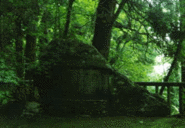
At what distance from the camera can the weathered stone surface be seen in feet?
18.2

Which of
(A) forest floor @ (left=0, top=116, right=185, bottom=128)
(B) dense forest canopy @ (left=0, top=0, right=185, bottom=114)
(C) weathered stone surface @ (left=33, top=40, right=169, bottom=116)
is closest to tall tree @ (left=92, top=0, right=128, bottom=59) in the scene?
(B) dense forest canopy @ (left=0, top=0, right=185, bottom=114)

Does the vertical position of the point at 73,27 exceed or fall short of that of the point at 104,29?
it exceeds it

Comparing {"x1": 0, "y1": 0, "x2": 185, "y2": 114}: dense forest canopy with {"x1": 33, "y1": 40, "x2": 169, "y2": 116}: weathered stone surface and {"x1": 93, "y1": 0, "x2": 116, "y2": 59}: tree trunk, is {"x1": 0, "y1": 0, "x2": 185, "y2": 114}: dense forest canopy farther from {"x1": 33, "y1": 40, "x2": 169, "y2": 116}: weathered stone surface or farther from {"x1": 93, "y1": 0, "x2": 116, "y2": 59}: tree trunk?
{"x1": 33, "y1": 40, "x2": 169, "y2": 116}: weathered stone surface

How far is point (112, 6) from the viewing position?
873 centimetres

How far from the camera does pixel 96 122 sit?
16.0 feet

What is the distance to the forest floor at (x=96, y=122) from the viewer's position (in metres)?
4.40

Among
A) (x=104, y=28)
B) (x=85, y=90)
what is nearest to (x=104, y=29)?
(x=104, y=28)

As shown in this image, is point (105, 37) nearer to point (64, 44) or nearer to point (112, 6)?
point (112, 6)

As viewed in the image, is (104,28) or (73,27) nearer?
(104,28)

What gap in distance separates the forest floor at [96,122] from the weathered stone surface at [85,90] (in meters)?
0.35

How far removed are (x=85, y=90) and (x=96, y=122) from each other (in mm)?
1080

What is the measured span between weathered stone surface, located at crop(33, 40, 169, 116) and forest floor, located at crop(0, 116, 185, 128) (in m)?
0.35

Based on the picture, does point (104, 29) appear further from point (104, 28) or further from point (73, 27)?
point (73, 27)

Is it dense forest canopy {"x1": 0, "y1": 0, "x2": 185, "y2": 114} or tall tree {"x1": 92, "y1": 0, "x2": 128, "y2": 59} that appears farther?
tall tree {"x1": 92, "y1": 0, "x2": 128, "y2": 59}
